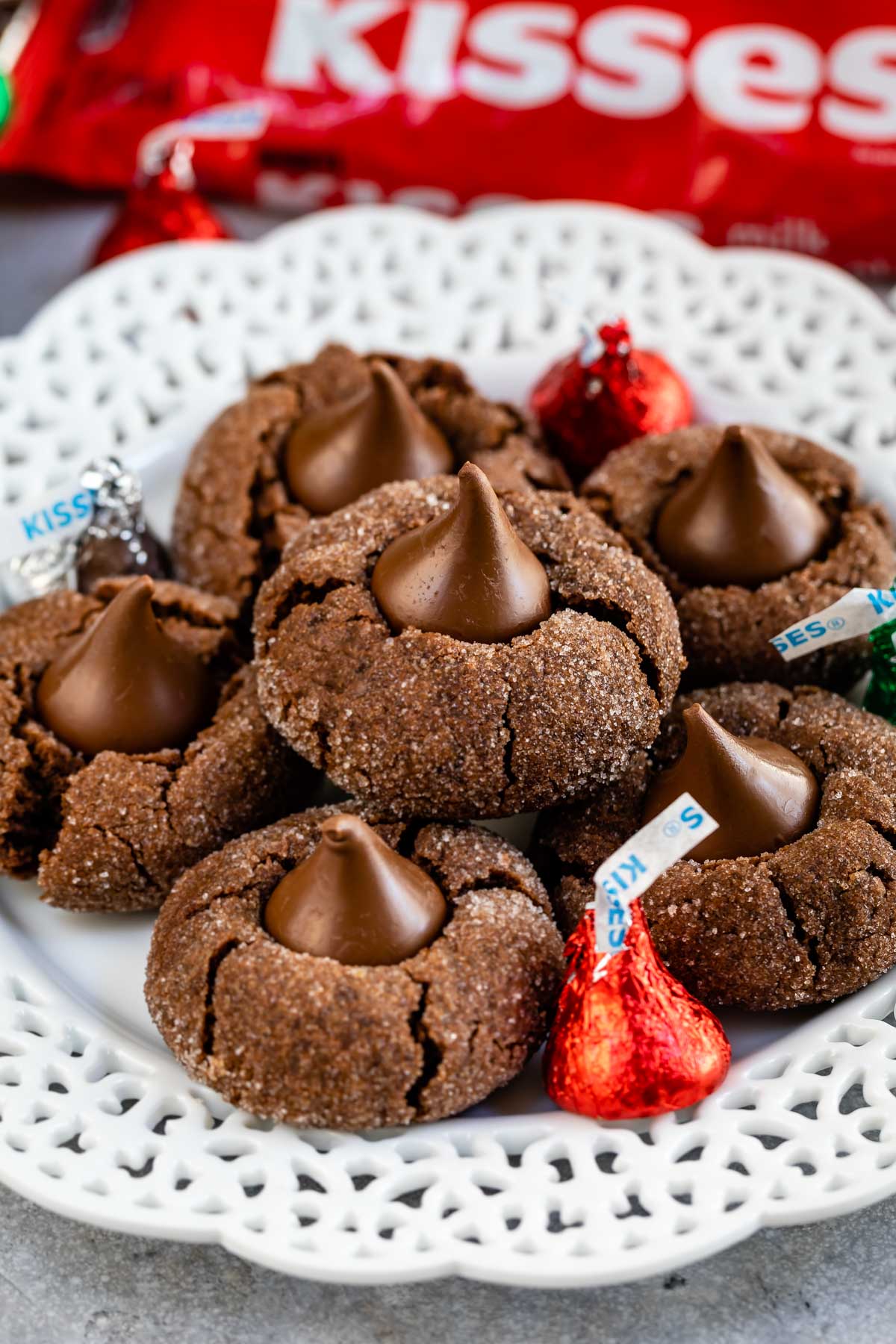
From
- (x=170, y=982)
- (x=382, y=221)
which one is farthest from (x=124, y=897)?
(x=382, y=221)

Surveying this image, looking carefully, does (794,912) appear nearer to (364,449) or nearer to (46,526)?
(364,449)

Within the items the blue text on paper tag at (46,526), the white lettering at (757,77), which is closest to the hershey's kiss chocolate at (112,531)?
the blue text on paper tag at (46,526)

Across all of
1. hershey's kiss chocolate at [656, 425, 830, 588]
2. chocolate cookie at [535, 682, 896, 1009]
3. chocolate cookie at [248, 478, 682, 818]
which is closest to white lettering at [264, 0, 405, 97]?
hershey's kiss chocolate at [656, 425, 830, 588]

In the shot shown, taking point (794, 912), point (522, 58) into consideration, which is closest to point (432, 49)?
point (522, 58)

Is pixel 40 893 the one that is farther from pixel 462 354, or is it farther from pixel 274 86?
pixel 274 86

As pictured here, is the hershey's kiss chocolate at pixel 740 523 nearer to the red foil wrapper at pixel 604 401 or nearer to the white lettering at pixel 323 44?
the red foil wrapper at pixel 604 401
